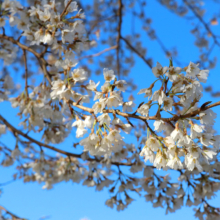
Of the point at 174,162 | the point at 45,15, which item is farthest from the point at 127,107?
the point at 45,15

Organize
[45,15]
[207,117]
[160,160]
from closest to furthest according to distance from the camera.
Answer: [207,117]
[160,160]
[45,15]

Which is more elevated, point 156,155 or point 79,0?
point 79,0

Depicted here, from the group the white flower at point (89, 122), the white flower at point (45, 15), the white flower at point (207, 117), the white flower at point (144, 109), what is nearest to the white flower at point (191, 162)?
the white flower at point (207, 117)

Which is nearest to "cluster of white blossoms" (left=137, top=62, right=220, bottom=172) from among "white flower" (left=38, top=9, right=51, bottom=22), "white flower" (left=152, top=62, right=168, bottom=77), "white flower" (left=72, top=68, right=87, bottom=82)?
"white flower" (left=152, top=62, right=168, bottom=77)

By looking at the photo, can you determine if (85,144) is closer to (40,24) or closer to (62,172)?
(40,24)

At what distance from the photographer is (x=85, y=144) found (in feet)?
4.67

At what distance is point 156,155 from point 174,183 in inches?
53.4

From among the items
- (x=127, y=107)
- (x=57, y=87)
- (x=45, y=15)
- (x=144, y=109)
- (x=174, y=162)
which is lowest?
(x=174, y=162)

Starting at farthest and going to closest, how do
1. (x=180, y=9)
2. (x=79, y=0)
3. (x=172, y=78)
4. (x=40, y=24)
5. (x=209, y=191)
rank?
(x=180, y=9)
(x=79, y=0)
(x=209, y=191)
(x=40, y=24)
(x=172, y=78)

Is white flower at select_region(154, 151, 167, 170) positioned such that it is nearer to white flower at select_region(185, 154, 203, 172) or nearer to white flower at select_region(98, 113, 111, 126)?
white flower at select_region(185, 154, 203, 172)

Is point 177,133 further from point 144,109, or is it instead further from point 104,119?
point 104,119

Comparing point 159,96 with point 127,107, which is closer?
point 159,96

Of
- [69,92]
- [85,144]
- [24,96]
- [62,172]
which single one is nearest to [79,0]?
[24,96]

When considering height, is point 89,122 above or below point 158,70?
below
